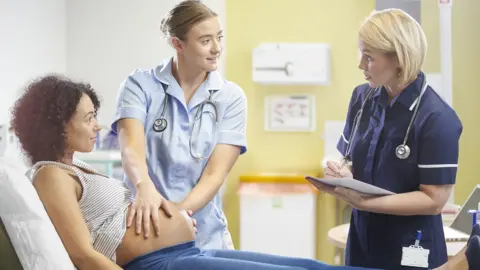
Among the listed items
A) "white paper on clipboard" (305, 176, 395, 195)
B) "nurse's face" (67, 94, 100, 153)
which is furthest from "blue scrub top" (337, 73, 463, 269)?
"nurse's face" (67, 94, 100, 153)

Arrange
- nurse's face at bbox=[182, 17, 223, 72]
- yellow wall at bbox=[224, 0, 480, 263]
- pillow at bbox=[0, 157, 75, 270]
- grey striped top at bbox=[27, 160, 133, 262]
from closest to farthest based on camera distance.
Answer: pillow at bbox=[0, 157, 75, 270], grey striped top at bbox=[27, 160, 133, 262], nurse's face at bbox=[182, 17, 223, 72], yellow wall at bbox=[224, 0, 480, 263]

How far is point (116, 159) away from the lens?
12.5ft

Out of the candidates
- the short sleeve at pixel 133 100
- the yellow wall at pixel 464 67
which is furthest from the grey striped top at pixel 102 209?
the yellow wall at pixel 464 67

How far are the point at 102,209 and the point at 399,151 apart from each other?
0.83 m

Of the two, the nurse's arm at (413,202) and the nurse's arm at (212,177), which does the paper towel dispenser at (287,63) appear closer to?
the nurse's arm at (212,177)

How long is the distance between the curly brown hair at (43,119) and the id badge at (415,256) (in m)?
1.00

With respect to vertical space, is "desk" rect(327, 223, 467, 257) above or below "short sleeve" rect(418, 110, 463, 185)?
below

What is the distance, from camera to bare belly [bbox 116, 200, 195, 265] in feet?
5.98

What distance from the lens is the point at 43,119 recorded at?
191cm

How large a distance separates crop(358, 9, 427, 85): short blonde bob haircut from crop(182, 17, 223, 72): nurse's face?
1.53 ft

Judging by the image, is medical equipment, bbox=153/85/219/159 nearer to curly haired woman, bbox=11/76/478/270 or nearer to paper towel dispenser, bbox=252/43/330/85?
curly haired woman, bbox=11/76/478/270

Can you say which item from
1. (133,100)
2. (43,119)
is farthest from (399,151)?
(43,119)

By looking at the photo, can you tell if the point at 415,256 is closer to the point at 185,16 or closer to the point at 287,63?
the point at 185,16

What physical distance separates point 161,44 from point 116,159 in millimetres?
862
